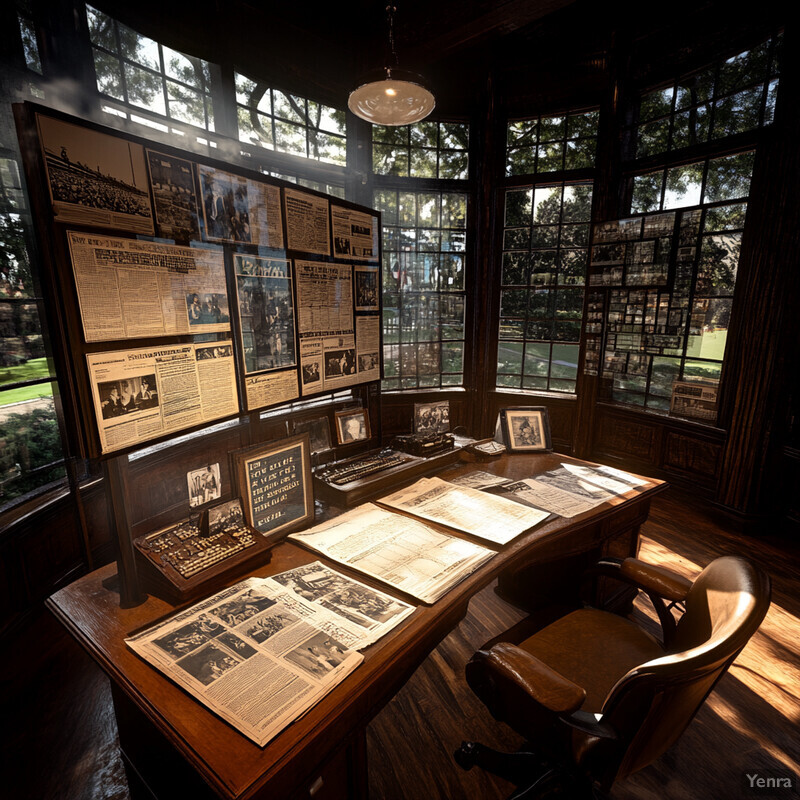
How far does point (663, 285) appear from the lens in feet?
12.0

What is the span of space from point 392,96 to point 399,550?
2.09 meters

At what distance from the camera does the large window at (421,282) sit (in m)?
4.19

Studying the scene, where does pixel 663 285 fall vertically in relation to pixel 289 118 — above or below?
below

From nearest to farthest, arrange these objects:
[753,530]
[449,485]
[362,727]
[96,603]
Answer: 1. [362,727]
2. [96,603]
3. [449,485]
4. [753,530]

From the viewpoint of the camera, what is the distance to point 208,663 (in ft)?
3.10

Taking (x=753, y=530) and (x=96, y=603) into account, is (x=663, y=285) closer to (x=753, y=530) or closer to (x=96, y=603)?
(x=753, y=530)

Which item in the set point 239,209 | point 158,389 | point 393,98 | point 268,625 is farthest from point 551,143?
point 268,625

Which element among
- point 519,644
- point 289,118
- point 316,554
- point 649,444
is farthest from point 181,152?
point 649,444

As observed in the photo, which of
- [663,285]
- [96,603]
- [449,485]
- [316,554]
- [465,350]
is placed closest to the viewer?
[96,603]

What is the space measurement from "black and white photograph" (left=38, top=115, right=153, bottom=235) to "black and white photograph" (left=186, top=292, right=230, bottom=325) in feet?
0.71

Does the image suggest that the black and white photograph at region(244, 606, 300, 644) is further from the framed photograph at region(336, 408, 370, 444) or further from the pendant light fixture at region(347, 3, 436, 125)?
the pendant light fixture at region(347, 3, 436, 125)

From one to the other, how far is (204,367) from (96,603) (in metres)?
0.71

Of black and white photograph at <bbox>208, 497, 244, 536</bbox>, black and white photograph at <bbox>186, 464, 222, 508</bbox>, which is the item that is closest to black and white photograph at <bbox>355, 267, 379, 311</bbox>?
black and white photograph at <bbox>186, 464, 222, 508</bbox>

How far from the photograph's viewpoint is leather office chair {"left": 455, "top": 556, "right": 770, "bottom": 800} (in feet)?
3.00
